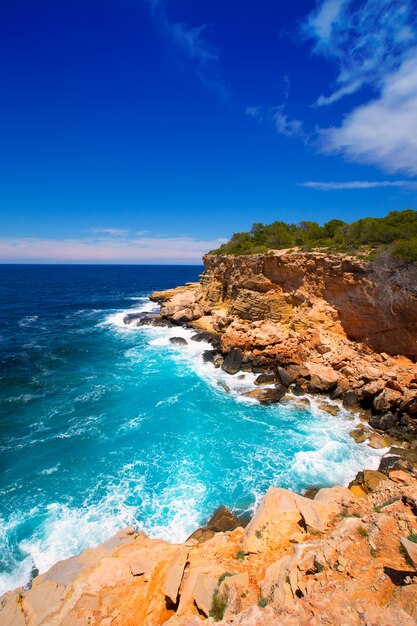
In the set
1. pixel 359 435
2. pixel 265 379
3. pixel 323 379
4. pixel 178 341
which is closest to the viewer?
pixel 359 435

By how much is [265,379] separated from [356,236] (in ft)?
52.6

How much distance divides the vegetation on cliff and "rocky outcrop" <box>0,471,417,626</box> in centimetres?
1816

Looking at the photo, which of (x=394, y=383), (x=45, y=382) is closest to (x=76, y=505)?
(x=45, y=382)

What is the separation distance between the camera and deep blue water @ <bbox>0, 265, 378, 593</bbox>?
511 inches

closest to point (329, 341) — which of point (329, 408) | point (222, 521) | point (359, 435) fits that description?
point (329, 408)

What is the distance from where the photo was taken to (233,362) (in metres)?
26.9

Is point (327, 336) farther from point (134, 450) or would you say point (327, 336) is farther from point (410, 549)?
point (410, 549)

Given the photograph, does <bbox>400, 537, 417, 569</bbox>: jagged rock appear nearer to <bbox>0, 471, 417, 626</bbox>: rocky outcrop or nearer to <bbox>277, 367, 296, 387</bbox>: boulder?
<bbox>0, 471, 417, 626</bbox>: rocky outcrop

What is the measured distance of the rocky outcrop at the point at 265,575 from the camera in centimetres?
612

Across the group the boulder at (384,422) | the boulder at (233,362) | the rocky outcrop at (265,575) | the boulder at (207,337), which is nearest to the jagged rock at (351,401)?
the boulder at (384,422)

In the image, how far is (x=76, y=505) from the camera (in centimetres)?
1367

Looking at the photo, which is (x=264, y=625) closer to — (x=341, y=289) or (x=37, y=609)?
(x=37, y=609)

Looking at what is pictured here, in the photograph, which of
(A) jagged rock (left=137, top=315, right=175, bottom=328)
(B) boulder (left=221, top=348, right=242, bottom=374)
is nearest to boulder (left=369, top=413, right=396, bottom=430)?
(B) boulder (left=221, top=348, right=242, bottom=374)

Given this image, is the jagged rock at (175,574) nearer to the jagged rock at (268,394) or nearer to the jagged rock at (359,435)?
the jagged rock at (359,435)
